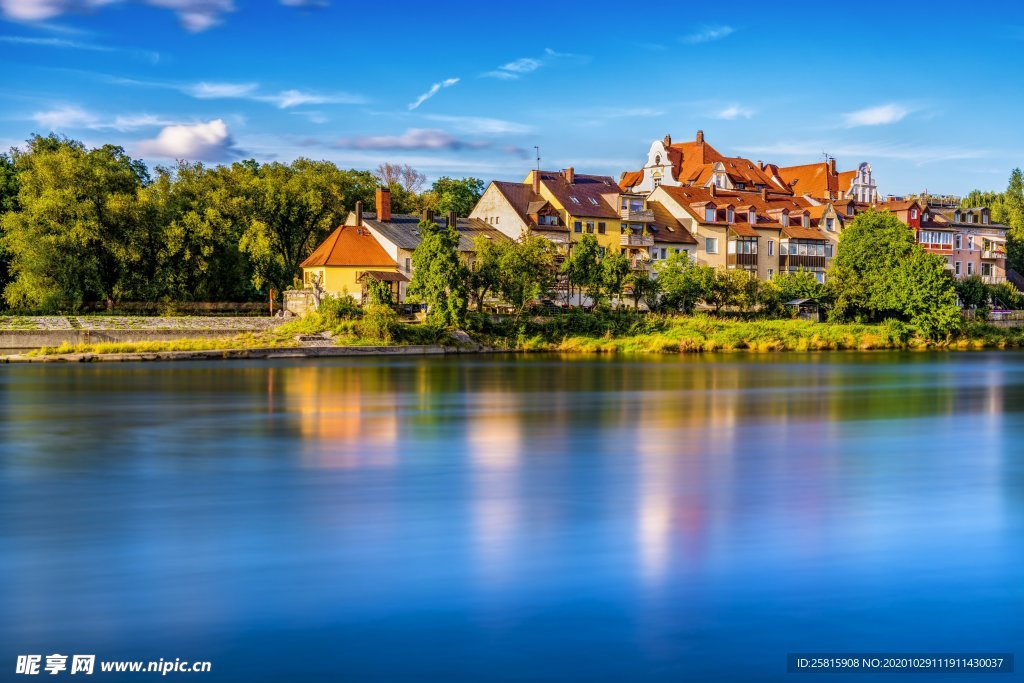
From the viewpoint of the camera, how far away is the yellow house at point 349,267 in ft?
227

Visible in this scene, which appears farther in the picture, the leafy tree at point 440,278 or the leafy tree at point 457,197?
the leafy tree at point 457,197

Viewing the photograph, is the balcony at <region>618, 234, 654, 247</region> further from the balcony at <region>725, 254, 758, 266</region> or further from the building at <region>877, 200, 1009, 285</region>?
the building at <region>877, 200, 1009, 285</region>

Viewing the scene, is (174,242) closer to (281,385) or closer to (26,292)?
(26,292)

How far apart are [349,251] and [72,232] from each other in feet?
55.5

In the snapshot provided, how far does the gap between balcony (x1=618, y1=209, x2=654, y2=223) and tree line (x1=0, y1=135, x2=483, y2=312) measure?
19.3 meters

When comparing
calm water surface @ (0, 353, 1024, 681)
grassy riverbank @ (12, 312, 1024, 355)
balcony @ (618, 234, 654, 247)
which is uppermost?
balcony @ (618, 234, 654, 247)

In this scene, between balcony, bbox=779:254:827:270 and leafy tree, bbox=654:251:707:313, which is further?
balcony, bbox=779:254:827:270

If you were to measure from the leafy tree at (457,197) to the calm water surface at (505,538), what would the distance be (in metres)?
60.5

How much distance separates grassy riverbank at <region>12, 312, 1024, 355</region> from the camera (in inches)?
2351

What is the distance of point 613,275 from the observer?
230ft

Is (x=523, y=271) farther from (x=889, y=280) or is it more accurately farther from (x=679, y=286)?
(x=889, y=280)

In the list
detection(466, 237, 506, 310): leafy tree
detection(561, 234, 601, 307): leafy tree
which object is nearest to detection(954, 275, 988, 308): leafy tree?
detection(561, 234, 601, 307): leafy tree

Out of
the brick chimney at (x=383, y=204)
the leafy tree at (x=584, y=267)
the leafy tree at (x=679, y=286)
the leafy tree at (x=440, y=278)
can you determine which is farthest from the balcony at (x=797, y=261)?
the leafy tree at (x=440, y=278)

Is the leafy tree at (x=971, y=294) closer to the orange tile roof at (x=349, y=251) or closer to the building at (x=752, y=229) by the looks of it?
the building at (x=752, y=229)
